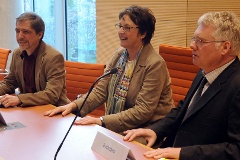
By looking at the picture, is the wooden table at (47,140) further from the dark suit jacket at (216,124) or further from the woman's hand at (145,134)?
the dark suit jacket at (216,124)

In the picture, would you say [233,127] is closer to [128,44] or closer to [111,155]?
[111,155]

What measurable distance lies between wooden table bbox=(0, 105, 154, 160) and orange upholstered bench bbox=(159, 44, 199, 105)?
107 cm

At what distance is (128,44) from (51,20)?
3566mm

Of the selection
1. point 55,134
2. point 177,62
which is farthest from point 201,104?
point 177,62

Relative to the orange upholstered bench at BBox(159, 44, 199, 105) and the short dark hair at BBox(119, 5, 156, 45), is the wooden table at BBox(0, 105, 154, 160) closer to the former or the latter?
the short dark hair at BBox(119, 5, 156, 45)

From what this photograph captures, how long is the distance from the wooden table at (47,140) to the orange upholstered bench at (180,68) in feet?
3.50

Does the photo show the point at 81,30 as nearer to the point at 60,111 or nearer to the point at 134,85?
Result: the point at 134,85

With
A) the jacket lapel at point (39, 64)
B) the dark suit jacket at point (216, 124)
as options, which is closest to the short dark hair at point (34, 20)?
the jacket lapel at point (39, 64)

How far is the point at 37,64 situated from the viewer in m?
2.67

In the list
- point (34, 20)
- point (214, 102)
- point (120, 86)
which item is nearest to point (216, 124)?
point (214, 102)

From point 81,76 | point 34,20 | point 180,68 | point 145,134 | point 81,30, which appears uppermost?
point 34,20

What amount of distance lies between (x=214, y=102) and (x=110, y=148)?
0.54 m

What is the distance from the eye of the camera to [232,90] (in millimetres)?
1590

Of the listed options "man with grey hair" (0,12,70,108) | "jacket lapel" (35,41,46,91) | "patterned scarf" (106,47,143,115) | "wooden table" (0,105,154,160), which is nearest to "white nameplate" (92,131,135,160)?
"wooden table" (0,105,154,160)
